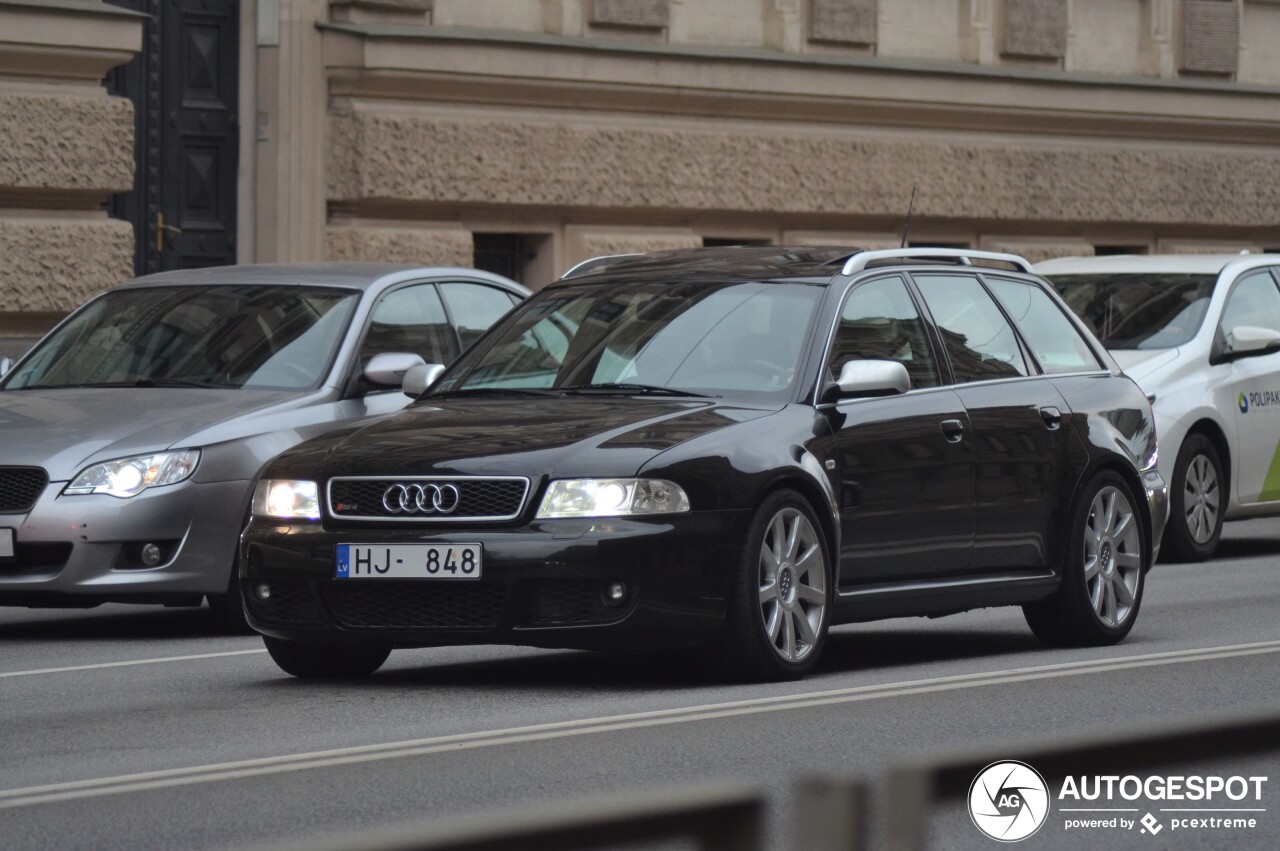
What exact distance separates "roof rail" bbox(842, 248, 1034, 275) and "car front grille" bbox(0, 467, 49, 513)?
3.25m

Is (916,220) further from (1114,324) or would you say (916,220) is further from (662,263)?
(662,263)

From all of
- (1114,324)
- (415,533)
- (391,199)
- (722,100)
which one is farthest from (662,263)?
(722,100)

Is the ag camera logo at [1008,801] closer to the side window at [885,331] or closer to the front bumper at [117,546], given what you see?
the side window at [885,331]

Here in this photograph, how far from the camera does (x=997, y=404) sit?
905cm

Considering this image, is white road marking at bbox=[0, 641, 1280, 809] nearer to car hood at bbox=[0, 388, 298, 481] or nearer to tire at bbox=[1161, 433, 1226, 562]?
car hood at bbox=[0, 388, 298, 481]

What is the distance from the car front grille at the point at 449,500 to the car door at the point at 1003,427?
2.12 m

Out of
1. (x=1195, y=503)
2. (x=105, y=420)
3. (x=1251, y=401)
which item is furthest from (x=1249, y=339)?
(x=105, y=420)

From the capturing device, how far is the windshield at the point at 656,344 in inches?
328

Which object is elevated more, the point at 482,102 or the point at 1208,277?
the point at 482,102

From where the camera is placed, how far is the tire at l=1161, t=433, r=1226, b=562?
14109 millimetres

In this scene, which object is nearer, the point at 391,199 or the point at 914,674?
the point at 914,674

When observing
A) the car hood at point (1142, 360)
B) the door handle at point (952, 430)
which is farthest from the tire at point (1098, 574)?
the car hood at point (1142, 360)

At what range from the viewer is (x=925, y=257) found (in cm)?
930

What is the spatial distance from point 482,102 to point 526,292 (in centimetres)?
744
